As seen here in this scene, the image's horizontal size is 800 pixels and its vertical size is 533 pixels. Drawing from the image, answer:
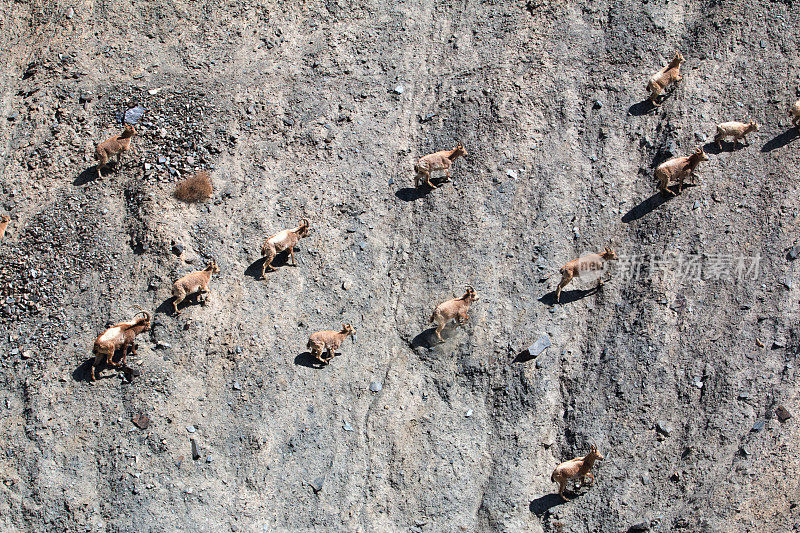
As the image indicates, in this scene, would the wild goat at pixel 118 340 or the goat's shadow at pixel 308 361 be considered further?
the goat's shadow at pixel 308 361

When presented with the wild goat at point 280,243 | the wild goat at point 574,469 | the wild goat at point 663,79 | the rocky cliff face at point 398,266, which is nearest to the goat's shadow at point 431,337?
the rocky cliff face at point 398,266

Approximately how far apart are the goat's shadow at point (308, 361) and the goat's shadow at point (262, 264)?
2.59 metres

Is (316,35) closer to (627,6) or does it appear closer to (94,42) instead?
(94,42)

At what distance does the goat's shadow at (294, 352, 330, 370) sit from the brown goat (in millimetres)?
8510

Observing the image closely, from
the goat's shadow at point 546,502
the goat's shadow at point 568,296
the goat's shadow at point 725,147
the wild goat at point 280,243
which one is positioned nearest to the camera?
the goat's shadow at point 546,502

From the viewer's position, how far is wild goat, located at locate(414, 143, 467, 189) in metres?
18.3

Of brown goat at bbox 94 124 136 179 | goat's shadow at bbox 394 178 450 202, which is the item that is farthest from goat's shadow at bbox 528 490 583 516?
brown goat at bbox 94 124 136 179

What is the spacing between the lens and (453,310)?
15414mm

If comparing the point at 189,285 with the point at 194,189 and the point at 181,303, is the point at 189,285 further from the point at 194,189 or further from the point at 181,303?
the point at 194,189

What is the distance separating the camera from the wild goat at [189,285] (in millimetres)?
15930

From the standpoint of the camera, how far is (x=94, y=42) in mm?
22672

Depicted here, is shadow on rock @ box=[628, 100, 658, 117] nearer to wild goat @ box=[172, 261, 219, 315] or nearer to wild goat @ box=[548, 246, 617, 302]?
wild goat @ box=[548, 246, 617, 302]

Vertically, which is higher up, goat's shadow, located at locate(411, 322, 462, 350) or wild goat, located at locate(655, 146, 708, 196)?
wild goat, located at locate(655, 146, 708, 196)

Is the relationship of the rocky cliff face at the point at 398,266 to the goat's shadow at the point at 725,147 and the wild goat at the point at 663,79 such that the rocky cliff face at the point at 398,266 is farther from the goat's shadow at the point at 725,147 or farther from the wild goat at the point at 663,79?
the wild goat at the point at 663,79
